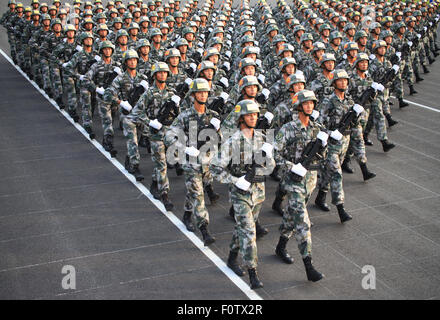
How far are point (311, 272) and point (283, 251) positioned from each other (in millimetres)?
745

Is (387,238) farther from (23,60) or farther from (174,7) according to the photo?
(174,7)

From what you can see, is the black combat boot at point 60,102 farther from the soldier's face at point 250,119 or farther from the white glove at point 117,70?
the soldier's face at point 250,119

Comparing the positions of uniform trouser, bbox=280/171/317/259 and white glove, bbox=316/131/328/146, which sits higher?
white glove, bbox=316/131/328/146

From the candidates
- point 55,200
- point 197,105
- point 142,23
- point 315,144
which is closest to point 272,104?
point 197,105

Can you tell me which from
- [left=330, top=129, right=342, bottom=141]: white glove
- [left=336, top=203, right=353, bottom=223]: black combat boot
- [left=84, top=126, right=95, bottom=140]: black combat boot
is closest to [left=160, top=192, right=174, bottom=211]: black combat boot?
[left=336, top=203, right=353, bottom=223]: black combat boot

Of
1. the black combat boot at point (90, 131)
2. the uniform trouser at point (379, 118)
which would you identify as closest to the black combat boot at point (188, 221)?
the black combat boot at point (90, 131)

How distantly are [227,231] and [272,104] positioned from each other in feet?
11.8

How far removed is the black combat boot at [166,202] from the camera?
9.40 meters

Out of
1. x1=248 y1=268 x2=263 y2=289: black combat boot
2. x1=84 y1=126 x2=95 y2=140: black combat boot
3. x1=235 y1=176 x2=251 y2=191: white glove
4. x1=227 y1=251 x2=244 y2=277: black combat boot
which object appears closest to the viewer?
x1=235 y1=176 x2=251 y2=191: white glove

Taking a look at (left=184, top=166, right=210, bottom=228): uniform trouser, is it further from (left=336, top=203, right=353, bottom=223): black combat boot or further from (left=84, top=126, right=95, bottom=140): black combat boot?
(left=84, top=126, right=95, bottom=140): black combat boot

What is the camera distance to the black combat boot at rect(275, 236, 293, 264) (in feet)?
25.2

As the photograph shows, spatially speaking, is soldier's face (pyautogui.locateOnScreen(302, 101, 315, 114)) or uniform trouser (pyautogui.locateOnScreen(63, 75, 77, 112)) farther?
uniform trouser (pyautogui.locateOnScreen(63, 75, 77, 112))

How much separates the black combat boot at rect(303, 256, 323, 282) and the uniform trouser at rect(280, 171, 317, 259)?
2.8 inches

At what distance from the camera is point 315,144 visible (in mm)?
7512
